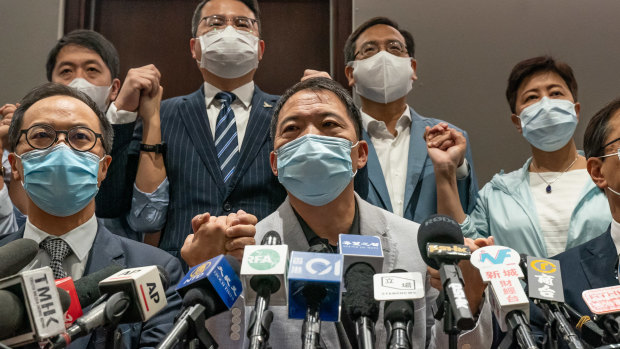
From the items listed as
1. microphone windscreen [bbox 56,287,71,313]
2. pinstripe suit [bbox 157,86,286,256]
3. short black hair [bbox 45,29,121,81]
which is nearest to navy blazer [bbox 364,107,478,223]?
pinstripe suit [bbox 157,86,286,256]

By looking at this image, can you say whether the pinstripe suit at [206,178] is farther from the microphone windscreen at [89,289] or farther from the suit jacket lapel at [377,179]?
the microphone windscreen at [89,289]

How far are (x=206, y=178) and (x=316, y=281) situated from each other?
1.45 m

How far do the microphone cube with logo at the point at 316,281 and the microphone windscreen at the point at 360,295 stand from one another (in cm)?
3

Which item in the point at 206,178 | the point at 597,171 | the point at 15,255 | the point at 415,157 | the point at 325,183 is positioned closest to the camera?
the point at 15,255

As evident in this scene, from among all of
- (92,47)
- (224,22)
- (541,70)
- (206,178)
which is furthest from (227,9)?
(541,70)

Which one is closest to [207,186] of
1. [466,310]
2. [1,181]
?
[1,181]

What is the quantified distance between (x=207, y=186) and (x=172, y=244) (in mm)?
271

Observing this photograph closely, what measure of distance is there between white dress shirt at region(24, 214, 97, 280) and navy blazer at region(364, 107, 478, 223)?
3.71ft

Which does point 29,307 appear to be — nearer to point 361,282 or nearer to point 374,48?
point 361,282

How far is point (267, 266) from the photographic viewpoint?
1305 mm

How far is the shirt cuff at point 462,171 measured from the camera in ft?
9.14

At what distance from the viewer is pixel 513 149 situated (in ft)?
14.7

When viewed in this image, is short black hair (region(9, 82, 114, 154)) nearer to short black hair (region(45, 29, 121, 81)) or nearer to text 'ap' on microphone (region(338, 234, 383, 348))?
short black hair (region(45, 29, 121, 81))

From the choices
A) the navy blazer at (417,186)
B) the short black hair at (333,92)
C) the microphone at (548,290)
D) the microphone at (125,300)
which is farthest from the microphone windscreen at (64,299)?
the navy blazer at (417,186)
